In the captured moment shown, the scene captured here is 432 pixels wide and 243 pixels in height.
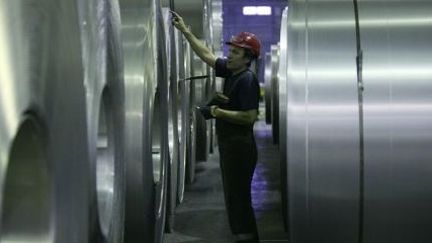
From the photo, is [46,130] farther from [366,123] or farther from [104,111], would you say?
[366,123]

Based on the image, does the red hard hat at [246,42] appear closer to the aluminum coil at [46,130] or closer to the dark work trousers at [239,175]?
the dark work trousers at [239,175]

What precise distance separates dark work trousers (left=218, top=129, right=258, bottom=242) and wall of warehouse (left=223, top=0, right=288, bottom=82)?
43.7ft

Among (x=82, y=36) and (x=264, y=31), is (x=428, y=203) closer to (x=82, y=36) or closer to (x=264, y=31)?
(x=82, y=36)

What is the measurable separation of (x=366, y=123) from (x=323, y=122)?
0.12m

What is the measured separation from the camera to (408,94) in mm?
1790

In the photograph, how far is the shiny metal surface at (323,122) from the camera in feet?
5.94

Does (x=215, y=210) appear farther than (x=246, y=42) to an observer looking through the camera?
Yes

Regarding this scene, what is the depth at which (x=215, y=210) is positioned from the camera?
414cm

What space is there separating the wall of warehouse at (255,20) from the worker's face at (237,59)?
43.5ft

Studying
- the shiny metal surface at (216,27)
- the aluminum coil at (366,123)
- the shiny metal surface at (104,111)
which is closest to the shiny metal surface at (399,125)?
the aluminum coil at (366,123)

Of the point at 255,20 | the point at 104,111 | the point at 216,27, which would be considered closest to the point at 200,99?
the point at 216,27

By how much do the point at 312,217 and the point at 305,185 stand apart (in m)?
0.11

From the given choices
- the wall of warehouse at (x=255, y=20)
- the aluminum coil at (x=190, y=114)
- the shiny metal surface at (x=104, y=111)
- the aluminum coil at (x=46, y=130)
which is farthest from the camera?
the wall of warehouse at (x=255, y=20)

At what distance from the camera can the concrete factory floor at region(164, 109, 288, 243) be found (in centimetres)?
351
